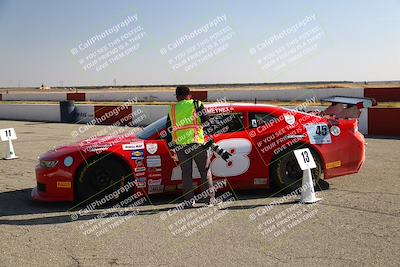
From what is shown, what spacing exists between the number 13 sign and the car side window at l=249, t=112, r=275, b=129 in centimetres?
75

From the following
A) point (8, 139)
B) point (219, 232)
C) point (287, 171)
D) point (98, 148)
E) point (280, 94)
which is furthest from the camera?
point (280, 94)

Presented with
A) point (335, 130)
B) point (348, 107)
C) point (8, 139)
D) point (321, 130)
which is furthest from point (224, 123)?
point (8, 139)

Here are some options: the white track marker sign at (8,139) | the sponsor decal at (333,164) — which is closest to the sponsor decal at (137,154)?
the sponsor decal at (333,164)

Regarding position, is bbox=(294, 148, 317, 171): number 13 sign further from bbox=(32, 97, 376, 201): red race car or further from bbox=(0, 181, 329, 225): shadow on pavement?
bbox=(0, 181, 329, 225): shadow on pavement

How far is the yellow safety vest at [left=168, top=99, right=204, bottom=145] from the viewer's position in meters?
5.95

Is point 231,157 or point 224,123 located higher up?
point 224,123

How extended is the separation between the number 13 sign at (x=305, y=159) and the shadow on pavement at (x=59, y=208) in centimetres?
54

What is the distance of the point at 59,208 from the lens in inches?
245

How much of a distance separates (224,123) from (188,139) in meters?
0.85

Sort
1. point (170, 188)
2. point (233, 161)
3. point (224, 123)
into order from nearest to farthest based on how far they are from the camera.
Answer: point (170, 188)
point (233, 161)
point (224, 123)

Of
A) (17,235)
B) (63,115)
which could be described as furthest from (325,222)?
(63,115)

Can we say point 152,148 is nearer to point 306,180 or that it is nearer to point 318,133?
point 306,180

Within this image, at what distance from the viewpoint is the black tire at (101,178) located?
6.23 metres

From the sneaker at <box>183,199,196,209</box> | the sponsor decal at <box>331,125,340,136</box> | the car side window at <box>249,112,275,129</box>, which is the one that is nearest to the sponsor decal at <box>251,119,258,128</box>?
the car side window at <box>249,112,275,129</box>
